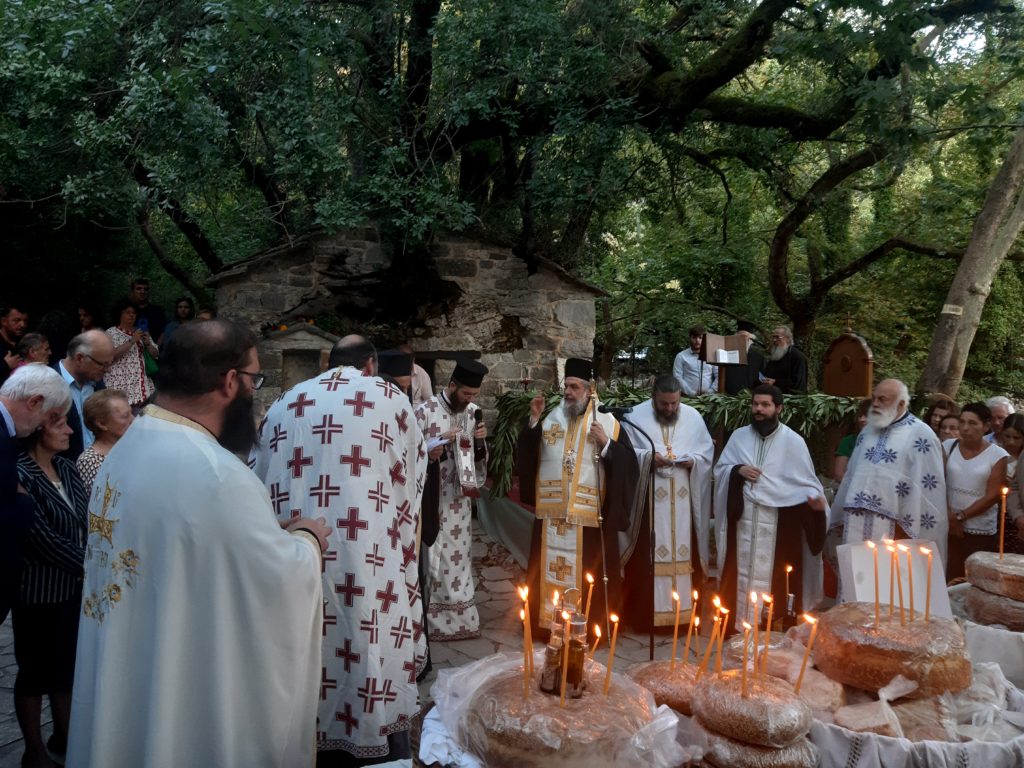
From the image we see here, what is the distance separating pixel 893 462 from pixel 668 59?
5924 millimetres

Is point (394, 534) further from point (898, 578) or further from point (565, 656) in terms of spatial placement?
point (898, 578)

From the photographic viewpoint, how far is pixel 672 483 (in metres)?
6.38

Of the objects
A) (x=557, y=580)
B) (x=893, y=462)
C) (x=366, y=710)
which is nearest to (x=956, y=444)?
(x=893, y=462)

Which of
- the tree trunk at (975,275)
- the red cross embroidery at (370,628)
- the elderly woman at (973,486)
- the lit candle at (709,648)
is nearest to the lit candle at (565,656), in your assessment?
the lit candle at (709,648)

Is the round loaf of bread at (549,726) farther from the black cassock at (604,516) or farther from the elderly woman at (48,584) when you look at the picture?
the black cassock at (604,516)

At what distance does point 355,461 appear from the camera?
338 cm

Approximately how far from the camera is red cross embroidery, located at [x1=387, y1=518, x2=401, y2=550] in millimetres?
3426

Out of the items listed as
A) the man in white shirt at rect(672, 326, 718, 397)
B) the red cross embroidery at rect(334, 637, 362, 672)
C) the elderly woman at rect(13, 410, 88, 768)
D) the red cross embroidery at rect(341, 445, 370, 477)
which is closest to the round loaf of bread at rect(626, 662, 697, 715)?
the red cross embroidery at rect(334, 637, 362, 672)

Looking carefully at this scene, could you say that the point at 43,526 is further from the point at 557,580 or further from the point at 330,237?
the point at 330,237

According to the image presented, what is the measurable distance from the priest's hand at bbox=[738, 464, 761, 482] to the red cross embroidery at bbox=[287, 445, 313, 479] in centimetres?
363

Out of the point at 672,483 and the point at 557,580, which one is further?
the point at 672,483

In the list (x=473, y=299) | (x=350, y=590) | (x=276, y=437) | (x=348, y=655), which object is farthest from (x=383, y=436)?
(x=473, y=299)

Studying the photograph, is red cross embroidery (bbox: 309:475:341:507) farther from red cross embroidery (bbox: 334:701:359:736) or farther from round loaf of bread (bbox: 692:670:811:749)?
round loaf of bread (bbox: 692:670:811:749)

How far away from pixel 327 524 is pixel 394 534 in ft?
1.00
